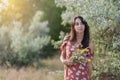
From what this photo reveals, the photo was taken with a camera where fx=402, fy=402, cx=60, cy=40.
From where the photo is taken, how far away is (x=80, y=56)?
5.86 m

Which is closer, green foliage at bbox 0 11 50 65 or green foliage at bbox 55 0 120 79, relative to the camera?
green foliage at bbox 55 0 120 79

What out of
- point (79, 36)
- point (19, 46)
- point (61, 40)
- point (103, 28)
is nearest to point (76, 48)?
point (79, 36)

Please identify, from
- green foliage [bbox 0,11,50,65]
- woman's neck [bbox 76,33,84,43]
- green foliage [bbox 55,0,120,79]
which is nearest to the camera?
woman's neck [bbox 76,33,84,43]

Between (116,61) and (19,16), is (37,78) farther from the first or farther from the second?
(19,16)

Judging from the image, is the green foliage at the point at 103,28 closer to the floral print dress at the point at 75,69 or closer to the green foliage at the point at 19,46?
the floral print dress at the point at 75,69

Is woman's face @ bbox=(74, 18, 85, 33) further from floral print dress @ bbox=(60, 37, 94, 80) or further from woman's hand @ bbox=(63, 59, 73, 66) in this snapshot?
woman's hand @ bbox=(63, 59, 73, 66)

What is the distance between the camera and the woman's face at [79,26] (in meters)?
6.07

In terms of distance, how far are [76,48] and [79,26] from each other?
335 mm

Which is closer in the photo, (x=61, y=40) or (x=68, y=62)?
(x=68, y=62)

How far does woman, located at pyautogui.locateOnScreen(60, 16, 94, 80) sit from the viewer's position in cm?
603

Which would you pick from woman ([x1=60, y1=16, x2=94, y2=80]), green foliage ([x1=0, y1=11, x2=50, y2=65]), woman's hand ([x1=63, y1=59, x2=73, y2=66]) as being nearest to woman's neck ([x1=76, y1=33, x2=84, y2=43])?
woman ([x1=60, y1=16, x2=94, y2=80])

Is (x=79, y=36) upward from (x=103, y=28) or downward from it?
upward

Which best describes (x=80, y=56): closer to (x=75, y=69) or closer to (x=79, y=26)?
(x=75, y=69)

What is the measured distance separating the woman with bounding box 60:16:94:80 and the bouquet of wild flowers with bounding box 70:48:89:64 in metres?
0.05
